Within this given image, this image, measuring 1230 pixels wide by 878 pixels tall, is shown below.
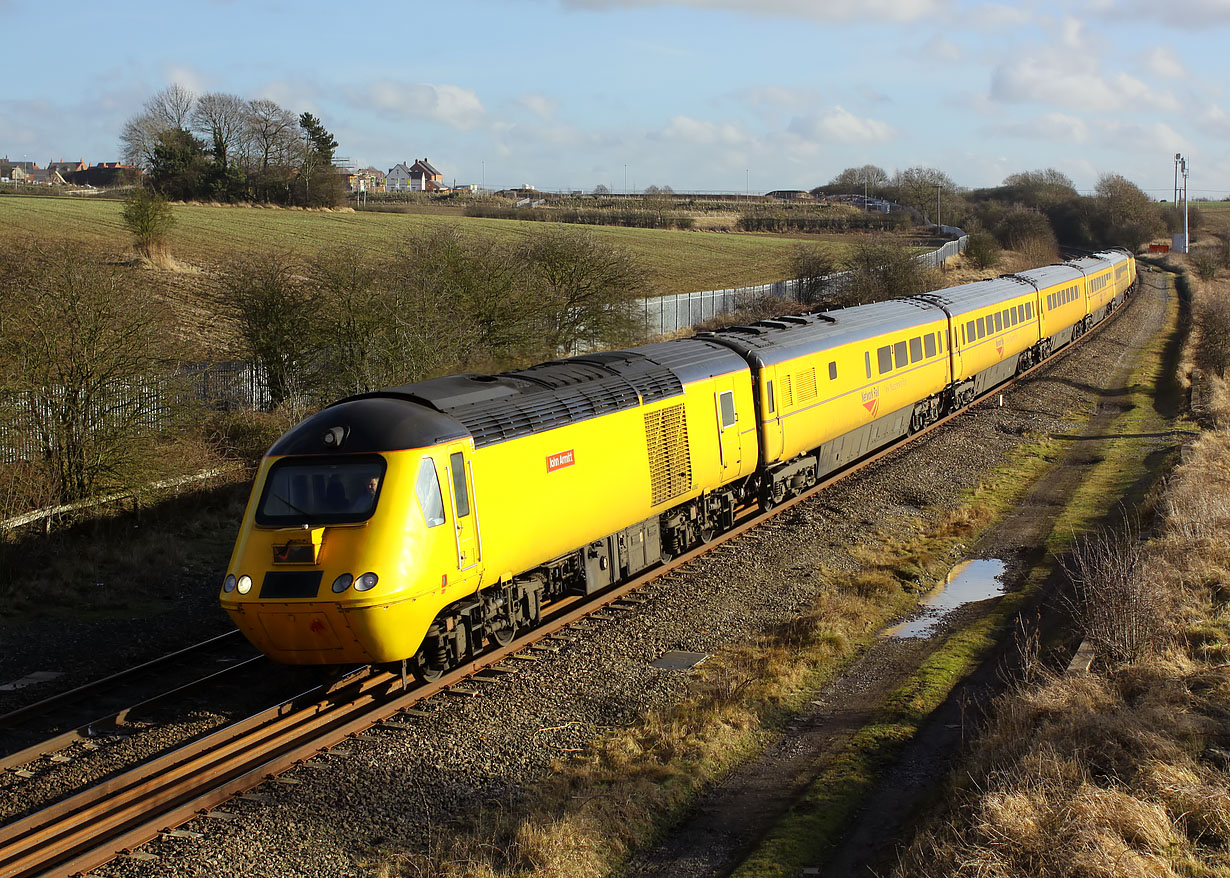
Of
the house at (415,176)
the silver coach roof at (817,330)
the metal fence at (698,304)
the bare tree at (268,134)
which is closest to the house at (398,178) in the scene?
the house at (415,176)

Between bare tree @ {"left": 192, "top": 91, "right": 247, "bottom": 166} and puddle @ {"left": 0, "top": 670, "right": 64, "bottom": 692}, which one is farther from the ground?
bare tree @ {"left": 192, "top": 91, "right": 247, "bottom": 166}

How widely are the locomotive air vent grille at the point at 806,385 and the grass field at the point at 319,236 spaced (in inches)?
928

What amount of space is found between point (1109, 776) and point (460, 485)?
6.15 metres

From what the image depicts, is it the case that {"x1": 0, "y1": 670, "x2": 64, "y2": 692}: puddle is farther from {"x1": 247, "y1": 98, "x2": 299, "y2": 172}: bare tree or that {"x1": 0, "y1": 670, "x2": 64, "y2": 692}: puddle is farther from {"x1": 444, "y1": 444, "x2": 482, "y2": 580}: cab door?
{"x1": 247, "y1": 98, "x2": 299, "y2": 172}: bare tree

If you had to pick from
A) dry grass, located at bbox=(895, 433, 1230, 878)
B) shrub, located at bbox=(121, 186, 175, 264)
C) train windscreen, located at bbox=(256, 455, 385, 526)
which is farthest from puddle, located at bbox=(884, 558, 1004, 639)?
shrub, located at bbox=(121, 186, 175, 264)

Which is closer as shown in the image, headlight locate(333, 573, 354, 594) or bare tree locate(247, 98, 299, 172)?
headlight locate(333, 573, 354, 594)

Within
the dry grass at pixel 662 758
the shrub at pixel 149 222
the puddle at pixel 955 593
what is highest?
the shrub at pixel 149 222

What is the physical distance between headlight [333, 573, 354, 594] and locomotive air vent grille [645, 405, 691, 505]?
5.16 m

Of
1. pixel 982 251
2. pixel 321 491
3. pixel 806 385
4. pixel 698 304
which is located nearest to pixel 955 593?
pixel 806 385

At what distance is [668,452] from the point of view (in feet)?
45.5

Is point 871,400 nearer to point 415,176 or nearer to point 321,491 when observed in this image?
point 321,491

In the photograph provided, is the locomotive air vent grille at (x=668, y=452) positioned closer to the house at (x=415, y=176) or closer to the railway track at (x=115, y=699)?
the railway track at (x=115, y=699)

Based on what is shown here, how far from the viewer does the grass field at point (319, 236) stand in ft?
161

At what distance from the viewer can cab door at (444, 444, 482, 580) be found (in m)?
10.0
